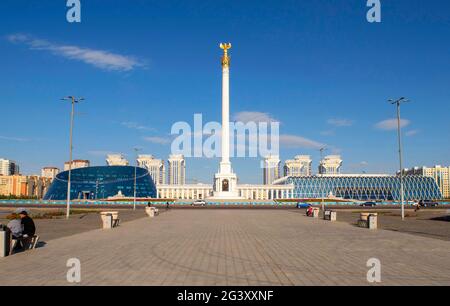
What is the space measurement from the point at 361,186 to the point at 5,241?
15297cm

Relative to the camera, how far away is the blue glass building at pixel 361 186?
147 meters

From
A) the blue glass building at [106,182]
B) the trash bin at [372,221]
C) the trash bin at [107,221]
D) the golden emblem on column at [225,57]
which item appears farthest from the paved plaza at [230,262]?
the blue glass building at [106,182]

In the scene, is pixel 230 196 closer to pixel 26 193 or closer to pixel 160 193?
pixel 160 193

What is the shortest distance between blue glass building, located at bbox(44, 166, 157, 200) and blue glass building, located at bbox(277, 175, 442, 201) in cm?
5491

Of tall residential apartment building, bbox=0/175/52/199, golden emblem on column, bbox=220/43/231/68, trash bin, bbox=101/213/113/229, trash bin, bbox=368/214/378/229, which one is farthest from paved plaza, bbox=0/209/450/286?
tall residential apartment building, bbox=0/175/52/199

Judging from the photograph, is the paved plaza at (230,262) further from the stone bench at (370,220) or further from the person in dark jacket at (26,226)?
the stone bench at (370,220)

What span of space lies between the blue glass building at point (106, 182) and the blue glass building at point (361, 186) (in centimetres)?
5491

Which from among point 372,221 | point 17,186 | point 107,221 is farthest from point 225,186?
point 17,186

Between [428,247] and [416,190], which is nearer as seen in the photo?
[428,247]

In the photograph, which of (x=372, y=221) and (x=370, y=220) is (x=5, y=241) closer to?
(x=370, y=220)

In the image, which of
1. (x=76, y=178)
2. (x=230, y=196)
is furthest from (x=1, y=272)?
(x=76, y=178)

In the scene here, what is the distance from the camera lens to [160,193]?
14800 centimetres

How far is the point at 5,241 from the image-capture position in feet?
44.6
